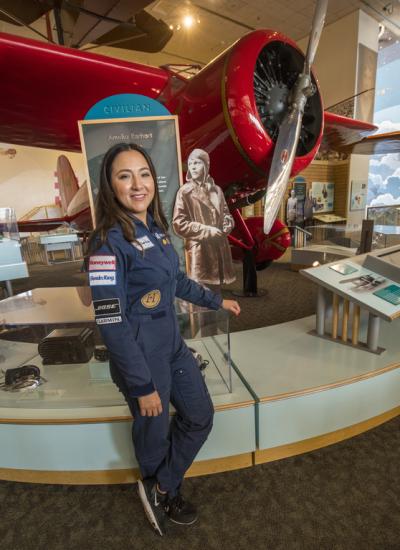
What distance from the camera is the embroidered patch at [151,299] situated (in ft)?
3.27

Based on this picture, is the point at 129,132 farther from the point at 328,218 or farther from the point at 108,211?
the point at 328,218

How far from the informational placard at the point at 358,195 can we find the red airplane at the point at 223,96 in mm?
6628

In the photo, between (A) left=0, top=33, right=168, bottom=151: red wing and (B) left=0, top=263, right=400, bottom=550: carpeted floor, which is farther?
(A) left=0, top=33, right=168, bottom=151: red wing

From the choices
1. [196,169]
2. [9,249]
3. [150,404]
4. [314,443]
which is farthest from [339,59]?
[150,404]

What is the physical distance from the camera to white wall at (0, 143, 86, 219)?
27.3 feet

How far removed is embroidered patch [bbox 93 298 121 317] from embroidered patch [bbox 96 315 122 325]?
0.01 metres

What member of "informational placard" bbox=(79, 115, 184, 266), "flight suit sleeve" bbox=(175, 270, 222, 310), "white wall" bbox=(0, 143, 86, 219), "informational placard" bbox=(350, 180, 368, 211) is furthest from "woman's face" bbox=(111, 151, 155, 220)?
"white wall" bbox=(0, 143, 86, 219)

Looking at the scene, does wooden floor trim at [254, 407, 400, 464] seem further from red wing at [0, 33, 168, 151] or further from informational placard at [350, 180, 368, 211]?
informational placard at [350, 180, 368, 211]

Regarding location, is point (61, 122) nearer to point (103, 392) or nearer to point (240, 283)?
point (103, 392)

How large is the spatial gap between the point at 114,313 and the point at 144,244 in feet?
0.84

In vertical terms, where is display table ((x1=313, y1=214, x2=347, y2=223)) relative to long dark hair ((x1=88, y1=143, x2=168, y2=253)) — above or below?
below

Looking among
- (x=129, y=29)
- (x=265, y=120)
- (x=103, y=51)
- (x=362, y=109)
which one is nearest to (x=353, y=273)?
(x=265, y=120)

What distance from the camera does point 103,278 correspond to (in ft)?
2.96

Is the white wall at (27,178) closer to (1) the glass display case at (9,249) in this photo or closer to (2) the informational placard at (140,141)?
(1) the glass display case at (9,249)
